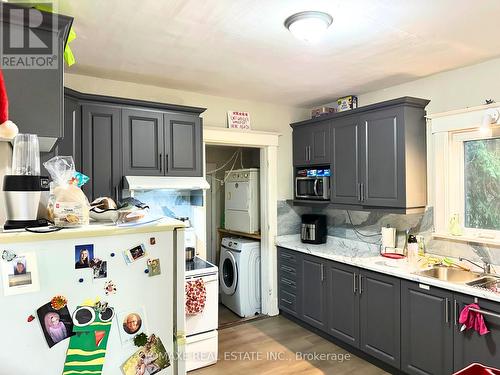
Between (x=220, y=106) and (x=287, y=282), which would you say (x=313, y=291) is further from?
(x=220, y=106)

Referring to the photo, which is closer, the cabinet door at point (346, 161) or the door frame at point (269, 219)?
the cabinet door at point (346, 161)

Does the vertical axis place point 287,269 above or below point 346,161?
below

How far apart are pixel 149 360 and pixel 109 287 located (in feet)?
1.14

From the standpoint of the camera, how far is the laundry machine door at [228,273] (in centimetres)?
435

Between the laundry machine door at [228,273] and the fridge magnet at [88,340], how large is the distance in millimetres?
3117

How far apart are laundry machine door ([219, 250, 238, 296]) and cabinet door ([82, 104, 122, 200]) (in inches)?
76.4

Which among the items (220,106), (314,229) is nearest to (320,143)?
(314,229)

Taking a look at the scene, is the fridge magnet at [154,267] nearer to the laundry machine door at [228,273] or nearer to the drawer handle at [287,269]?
the drawer handle at [287,269]

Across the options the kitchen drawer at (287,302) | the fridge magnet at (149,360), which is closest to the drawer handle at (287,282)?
the kitchen drawer at (287,302)

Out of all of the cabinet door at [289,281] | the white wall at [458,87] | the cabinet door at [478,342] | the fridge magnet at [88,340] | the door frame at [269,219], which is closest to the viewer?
the fridge magnet at [88,340]

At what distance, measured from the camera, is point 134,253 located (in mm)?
1313

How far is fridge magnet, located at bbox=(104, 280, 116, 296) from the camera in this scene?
1.26m

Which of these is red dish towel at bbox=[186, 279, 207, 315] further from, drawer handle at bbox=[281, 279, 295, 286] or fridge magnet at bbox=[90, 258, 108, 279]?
fridge magnet at bbox=[90, 258, 108, 279]

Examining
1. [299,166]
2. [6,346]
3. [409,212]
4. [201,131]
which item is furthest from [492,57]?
[6,346]
